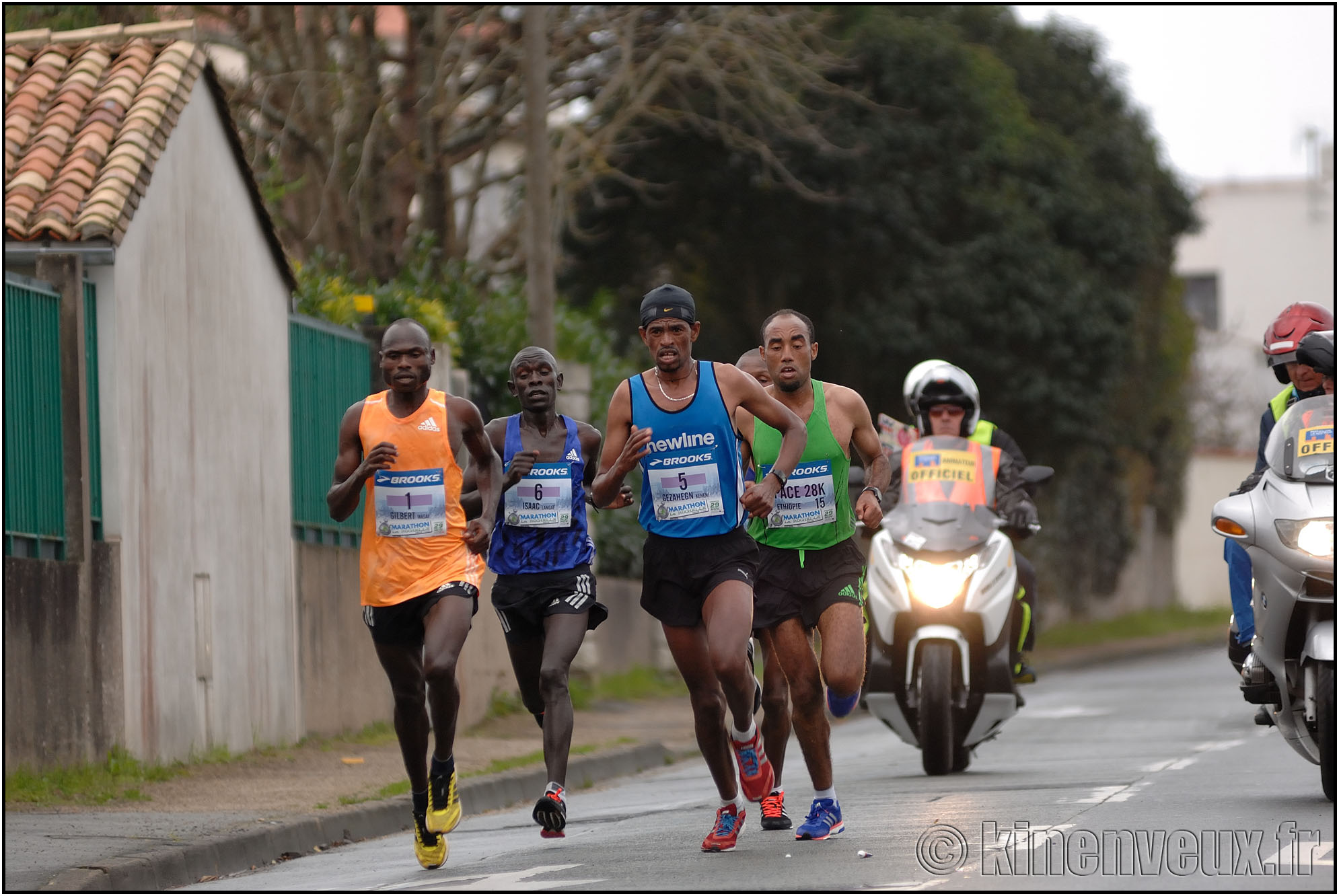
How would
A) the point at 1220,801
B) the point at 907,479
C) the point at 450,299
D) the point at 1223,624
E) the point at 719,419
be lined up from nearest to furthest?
the point at 719,419
the point at 1220,801
the point at 907,479
the point at 450,299
the point at 1223,624

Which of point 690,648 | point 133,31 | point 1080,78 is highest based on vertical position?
point 1080,78

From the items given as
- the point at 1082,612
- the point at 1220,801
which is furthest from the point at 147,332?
the point at 1082,612

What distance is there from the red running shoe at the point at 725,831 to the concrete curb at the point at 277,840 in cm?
216

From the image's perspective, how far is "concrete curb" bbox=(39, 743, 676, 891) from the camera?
854 cm

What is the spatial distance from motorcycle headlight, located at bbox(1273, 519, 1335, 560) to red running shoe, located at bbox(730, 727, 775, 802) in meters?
2.32

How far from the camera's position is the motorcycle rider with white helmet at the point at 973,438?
12539 mm

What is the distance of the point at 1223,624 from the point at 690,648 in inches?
1387

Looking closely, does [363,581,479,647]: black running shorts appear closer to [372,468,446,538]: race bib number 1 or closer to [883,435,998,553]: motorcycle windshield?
[372,468,446,538]: race bib number 1

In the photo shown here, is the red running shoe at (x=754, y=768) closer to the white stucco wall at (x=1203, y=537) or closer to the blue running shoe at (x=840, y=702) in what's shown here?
the blue running shoe at (x=840, y=702)

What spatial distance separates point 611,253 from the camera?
1225 inches

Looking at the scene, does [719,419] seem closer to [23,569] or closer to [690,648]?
[690,648]

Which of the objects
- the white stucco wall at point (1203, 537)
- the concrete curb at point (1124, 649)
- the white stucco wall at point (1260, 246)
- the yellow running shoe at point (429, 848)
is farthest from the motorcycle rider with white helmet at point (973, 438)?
the white stucco wall at point (1260, 246)

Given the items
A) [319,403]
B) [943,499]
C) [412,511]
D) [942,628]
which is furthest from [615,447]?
[319,403]

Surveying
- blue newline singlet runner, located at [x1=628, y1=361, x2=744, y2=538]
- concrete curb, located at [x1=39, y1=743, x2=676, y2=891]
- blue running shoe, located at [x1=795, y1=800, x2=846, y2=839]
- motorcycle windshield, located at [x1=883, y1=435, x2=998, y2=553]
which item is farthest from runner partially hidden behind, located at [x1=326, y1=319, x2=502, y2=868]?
motorcycle windshield, located at [x1=883, y1=435, x2=998, y2=553]
